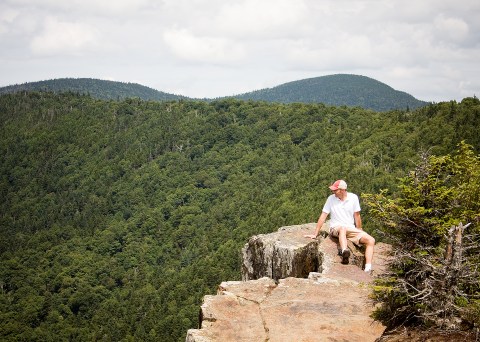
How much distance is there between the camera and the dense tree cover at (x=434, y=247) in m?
5.95

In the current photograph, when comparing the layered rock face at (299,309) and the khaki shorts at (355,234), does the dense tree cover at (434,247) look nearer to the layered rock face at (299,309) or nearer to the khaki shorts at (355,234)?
the layered rock face at (299,309)

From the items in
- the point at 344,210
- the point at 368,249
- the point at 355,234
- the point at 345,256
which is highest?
the point at 344,210

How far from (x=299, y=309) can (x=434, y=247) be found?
352cm

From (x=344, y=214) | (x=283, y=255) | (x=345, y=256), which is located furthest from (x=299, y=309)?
(x=283, y=255)

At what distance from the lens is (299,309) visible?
30.8 feet

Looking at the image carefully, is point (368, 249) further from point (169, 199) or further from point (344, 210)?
point (169, 199)

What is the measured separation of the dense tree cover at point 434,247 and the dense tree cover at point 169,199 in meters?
53.9

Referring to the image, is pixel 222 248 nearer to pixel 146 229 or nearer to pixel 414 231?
pixel 146 229

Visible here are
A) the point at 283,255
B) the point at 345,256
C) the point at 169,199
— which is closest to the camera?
the point at 345,256

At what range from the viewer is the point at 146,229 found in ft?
472

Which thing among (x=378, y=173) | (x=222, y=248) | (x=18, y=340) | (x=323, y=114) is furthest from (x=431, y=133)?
(x=18, y=340)

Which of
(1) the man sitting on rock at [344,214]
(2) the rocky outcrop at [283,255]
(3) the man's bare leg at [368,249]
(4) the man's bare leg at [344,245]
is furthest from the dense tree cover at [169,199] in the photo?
(3) the man's bare leg at [368,249]

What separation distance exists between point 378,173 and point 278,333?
294 ft

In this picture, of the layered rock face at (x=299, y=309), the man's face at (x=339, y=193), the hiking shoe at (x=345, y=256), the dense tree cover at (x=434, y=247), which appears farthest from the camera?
A: the man's face at (x=339, y=193)
